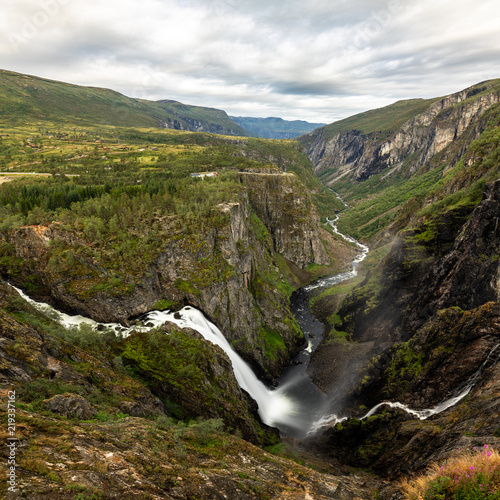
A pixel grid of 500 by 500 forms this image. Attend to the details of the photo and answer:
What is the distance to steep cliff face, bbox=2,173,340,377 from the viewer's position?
1556 inches

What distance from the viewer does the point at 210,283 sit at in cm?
4872

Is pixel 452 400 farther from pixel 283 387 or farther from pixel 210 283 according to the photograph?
pixel 210 283

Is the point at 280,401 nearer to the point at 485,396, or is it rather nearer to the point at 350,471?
the point at 350,471

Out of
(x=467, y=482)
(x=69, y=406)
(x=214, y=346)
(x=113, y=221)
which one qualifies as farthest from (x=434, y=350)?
(x=113, y=221)

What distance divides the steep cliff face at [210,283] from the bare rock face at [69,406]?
22.9 metres

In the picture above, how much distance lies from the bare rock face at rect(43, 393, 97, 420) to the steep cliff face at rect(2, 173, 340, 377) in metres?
22.9

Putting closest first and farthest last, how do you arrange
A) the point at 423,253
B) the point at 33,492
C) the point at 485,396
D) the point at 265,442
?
the point at 33,492
the point at 485,396
the point at 265,442
the point at 423,253

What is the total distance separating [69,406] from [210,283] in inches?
1264

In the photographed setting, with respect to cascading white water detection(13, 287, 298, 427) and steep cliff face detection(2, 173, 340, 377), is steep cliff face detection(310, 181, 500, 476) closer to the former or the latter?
cascading white water detection(13, 287, 298, 427)

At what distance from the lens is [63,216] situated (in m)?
43.3

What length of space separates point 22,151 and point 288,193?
106 m

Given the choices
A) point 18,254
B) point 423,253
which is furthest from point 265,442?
point 423,253

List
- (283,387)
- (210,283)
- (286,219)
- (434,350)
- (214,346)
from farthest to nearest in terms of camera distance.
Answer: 1. (286,219)
2. (283,387)
3. (210,283)
4. (214,346)
5. (434,350)

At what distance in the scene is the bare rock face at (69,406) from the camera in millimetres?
16352
